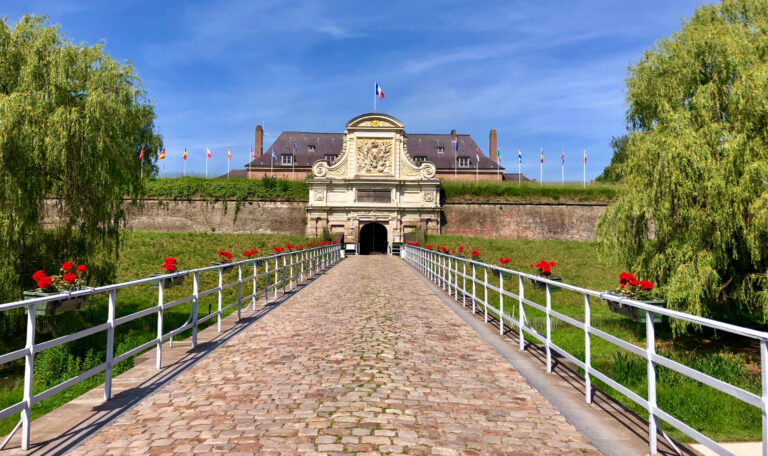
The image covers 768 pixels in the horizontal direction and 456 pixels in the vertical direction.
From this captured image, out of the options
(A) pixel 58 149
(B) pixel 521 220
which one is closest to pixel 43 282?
(A) pixel 58 149

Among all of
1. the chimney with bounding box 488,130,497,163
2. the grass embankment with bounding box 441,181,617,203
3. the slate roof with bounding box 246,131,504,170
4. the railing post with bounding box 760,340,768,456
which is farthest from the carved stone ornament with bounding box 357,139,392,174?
the railing post with bounding box 760,340,768,456

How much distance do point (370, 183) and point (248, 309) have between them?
3157 centimetres

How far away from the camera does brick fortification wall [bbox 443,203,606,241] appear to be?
43531 millimetres

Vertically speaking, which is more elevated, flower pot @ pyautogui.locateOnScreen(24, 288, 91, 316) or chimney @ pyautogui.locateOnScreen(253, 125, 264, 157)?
chimney @ pyautogui.locateOnScreen(253, 125, 264, 157)

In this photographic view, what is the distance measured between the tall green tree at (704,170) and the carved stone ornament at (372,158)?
1136 inches

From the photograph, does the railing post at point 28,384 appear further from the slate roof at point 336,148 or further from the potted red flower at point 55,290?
the slate roof at point 336,148

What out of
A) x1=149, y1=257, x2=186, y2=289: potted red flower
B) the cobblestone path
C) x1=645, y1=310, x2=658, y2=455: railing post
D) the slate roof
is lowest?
the cobblestone path

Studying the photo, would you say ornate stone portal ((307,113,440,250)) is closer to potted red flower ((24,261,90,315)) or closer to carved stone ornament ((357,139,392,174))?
carved stone ornament ((357,139,392,174))

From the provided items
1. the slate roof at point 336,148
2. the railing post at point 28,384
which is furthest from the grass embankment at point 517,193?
the railing post at point 28,384

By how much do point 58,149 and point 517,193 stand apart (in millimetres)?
37819

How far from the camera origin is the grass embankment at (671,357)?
6711 mm

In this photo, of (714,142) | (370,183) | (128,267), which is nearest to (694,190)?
(714,142)

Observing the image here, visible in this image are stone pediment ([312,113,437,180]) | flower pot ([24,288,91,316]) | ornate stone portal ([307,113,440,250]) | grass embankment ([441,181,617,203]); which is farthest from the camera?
grass embankment ([441,181,617,203])

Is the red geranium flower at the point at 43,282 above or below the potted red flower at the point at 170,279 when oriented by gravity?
above
